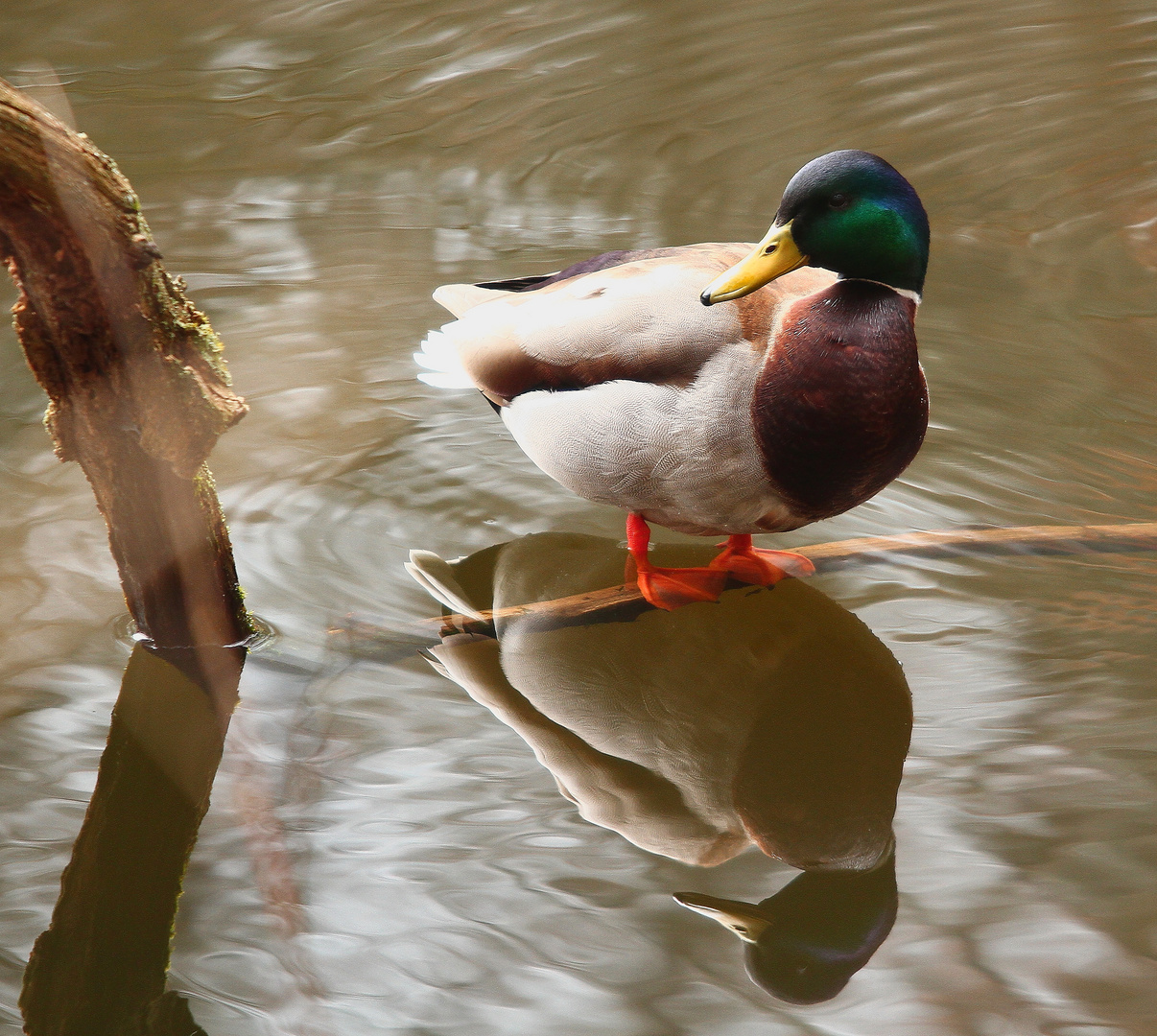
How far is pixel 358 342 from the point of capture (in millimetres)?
4875

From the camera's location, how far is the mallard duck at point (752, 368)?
2.82 metres

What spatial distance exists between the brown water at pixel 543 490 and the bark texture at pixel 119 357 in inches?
19.3

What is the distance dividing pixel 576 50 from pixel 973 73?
2.22 m

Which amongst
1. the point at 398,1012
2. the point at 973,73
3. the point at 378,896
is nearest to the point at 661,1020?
the point at 398,1012

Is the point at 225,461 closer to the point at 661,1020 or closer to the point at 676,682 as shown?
the point at 676,682

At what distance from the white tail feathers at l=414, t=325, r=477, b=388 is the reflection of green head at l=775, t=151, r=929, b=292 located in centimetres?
120

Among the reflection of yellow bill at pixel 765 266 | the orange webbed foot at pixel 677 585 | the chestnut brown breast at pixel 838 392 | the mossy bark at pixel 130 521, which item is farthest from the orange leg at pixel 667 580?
the mossy bark at pixel 130 521

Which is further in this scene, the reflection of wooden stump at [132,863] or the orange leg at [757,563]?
the orange leg at [757,563]

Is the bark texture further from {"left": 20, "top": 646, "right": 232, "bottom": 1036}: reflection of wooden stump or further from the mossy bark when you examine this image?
{"left": 20, "top": 646, "right": 232, "bottom": 1036}: reflection of wooden stump

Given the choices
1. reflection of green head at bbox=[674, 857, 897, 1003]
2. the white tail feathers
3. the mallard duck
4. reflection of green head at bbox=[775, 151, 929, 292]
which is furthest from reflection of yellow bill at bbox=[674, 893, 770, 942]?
the white tail feathers

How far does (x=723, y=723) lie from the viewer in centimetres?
309

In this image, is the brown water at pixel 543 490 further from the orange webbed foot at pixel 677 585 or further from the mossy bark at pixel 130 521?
the orange webbed foot at pixel 677 585

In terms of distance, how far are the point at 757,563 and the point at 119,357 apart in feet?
5.90

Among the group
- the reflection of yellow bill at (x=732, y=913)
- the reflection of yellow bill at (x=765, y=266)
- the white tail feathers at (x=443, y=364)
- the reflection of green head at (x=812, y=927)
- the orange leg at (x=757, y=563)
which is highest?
the reflection of yellow bill at (x=765, y=266)
